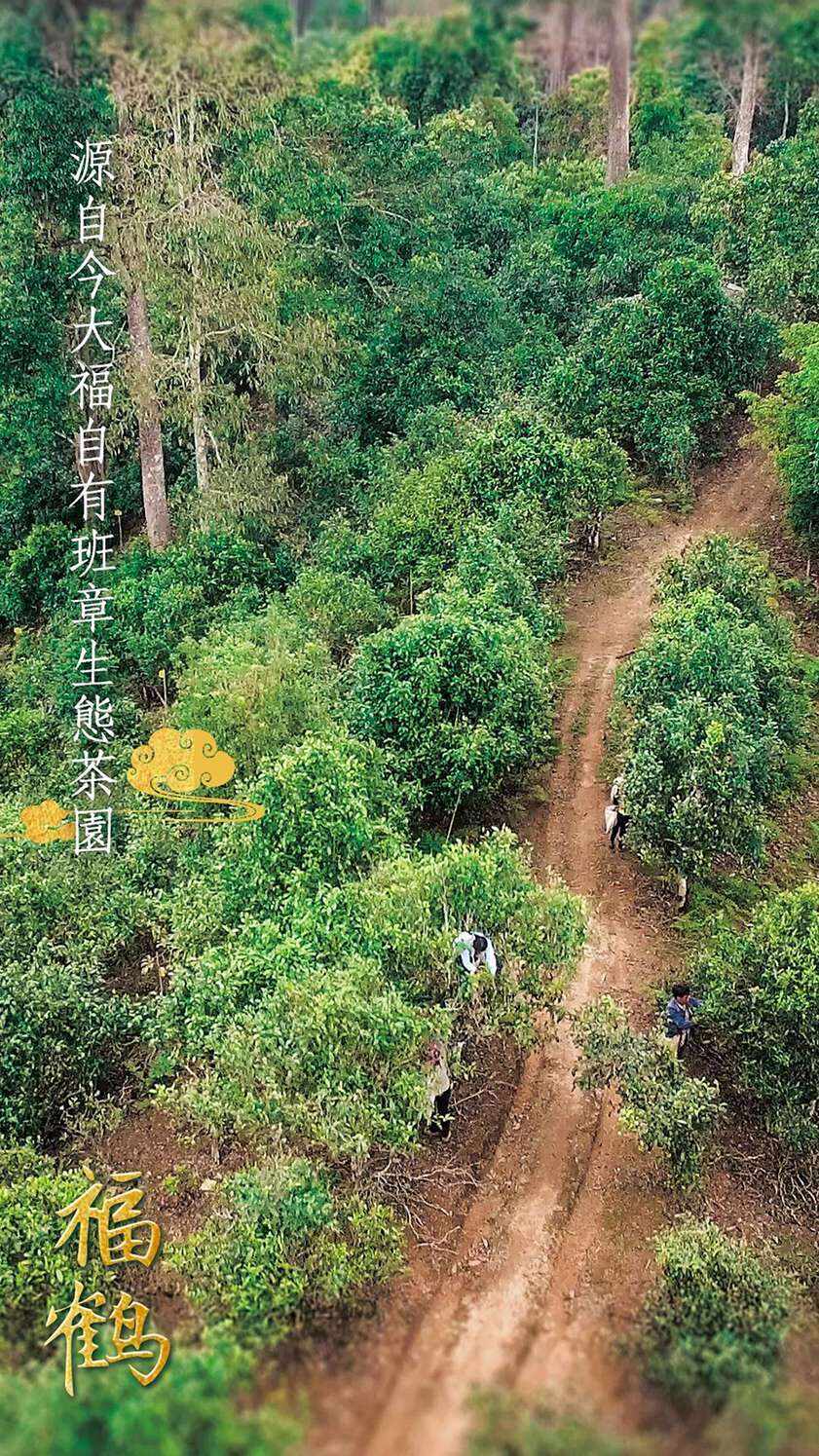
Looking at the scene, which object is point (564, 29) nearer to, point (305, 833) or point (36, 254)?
point (305, 833)

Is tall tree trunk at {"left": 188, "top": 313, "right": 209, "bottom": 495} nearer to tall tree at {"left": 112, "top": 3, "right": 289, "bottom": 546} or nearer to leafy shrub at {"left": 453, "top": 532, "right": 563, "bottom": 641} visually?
tall tree at {"left": 112, "top": 3, "right": 289, "bottom": 546}

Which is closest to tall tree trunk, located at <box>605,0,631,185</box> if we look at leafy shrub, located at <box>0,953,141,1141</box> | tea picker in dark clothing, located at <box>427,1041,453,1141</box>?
tea picker in dark clothing, located at <box>427,1041,453,1141</box>

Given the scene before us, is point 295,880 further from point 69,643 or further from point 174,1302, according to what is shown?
point 69,643

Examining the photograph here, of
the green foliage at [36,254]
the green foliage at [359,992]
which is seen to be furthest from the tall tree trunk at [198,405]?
the green foliage at [359,992]

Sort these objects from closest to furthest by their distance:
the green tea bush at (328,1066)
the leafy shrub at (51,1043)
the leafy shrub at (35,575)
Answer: the green tea bush at (328,1066), the leafy shrub at (51,1043), the leafy shrub at (35,575)

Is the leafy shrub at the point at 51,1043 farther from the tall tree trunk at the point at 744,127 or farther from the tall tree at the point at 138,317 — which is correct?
the tall tree trunk at the point at 744,127

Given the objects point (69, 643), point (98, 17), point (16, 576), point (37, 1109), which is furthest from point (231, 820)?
point (16, 576)

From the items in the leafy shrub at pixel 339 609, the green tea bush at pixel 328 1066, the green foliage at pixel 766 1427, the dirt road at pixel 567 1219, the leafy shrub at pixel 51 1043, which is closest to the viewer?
the green foliage at pixel 766 1427
